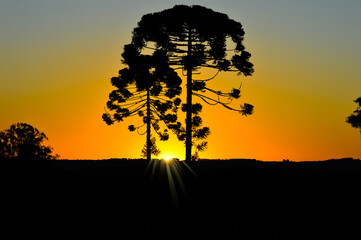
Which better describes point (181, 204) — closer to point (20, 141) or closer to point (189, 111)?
point (189, 111)

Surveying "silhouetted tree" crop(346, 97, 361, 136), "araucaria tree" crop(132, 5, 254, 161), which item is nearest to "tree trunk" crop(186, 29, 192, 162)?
"araucaria tree" crop(132, 5, 254, 161)

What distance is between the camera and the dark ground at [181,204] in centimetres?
1697

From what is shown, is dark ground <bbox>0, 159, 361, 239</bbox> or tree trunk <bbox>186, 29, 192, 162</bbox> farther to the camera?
tree trunk <bbox>186, 29, 192, 162</bbox>

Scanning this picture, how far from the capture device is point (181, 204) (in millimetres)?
23219

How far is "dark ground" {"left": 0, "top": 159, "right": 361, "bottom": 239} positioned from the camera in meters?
17.0

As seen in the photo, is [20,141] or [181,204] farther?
[20,141]

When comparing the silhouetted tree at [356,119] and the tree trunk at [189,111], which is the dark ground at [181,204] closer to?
the tree trunk at [189,111]

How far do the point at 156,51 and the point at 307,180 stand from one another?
15.1 m

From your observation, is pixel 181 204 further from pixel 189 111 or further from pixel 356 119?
pixel 356 119

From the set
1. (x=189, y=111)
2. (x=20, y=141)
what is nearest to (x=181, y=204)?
(x=189, y=111)

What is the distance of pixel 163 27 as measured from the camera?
137ft

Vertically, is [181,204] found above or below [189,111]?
below

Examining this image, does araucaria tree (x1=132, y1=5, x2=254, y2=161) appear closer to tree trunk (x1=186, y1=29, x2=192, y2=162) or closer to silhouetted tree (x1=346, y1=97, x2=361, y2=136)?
tree trunk (x1=186, y1=29, x2=192, y2=162)

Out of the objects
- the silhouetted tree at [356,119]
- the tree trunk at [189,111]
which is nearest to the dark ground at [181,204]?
the tree trunk at [189,111]
